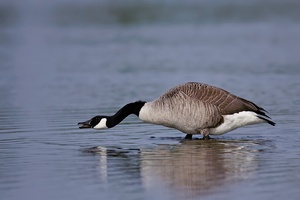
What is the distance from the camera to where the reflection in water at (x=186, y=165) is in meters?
8.66

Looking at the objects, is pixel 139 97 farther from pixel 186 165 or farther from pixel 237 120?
pixel 186 165

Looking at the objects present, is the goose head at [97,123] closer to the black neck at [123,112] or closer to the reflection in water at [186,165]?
the black neck at [123,112]

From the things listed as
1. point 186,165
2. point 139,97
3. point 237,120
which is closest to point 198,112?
point 237,120

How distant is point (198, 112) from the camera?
11836 mm

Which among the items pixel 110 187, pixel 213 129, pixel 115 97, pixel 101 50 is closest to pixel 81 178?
pixel 110 187

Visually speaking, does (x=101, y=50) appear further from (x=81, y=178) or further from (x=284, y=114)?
(x=81, y=178)

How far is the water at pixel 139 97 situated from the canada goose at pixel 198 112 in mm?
263

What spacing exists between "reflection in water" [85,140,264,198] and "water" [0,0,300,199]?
0.01 meters

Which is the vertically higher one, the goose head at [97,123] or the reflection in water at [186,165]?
the goose head at [97,123]

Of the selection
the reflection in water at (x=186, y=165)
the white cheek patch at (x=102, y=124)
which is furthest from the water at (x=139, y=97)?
the white cheek patch at (x=102, y=124)

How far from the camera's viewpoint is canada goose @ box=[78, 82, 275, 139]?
11.8m

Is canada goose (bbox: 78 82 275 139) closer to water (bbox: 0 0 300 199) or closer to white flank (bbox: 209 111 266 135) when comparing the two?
white flank (bbox: 209 111 266 135)

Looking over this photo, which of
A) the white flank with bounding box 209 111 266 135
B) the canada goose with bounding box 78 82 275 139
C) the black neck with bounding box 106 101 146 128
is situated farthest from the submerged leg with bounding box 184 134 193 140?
the black neck with bounding box 106 101 146 128

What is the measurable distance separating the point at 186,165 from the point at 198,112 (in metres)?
2.02
